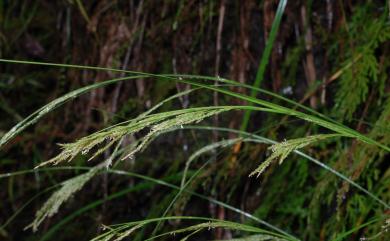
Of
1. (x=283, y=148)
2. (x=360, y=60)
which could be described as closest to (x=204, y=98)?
(x=360, y=60)

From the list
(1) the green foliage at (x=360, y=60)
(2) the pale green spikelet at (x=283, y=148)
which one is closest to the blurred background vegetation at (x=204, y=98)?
(1) the green foliage at (x=360, y=60)

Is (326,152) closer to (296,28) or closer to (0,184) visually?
(296,28)

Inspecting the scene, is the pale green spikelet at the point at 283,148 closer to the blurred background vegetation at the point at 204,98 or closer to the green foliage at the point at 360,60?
the blurred background vegetation at the point at 204,98

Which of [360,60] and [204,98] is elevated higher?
[360,60]

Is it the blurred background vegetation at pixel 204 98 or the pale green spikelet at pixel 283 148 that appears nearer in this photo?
the pale green spikelet at pixel 283 148

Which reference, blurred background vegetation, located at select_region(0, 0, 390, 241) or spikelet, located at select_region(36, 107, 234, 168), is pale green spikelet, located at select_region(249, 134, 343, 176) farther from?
blurred background vegetation, located at select_region(0, 0, 390, 241)

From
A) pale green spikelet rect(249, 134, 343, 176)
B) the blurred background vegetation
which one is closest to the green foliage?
the blurred background vegetation

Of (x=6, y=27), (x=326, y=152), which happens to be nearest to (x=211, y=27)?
(x=326, y=152)

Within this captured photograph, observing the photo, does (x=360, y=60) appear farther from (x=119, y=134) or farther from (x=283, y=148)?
(x=119, y=134)
